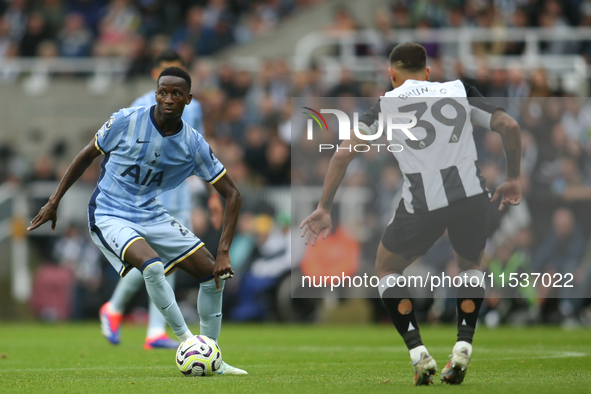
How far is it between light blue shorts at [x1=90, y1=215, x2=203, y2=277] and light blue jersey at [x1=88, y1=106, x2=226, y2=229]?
2.6 inches

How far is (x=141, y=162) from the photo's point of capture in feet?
21.6

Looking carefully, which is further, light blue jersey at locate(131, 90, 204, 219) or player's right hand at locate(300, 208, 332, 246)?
light blue jersey at locate(131, 90, 204, 219)

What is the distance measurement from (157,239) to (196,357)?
3.28 feet

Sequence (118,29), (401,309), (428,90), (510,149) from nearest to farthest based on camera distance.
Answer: (401,309), (428,90), (510,149), (118,29)

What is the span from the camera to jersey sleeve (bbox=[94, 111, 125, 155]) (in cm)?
658

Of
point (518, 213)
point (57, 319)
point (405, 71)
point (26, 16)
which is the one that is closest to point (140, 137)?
point (405, 71)

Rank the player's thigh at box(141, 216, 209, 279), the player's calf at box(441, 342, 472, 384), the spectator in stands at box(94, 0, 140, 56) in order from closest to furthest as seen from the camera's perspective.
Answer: the player's calf at box(441, 342, 472, 384) → the player's thigh at box(141, 216, 209, 279) → the spectator in stands at box(94, 0, 140, 56)

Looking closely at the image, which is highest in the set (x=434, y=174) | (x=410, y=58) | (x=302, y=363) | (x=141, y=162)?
(x=410, y=58)

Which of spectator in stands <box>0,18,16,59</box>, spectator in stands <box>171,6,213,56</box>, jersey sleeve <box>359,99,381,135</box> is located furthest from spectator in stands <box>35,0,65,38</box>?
jersey sleeve <box>359,99,381,135</box>

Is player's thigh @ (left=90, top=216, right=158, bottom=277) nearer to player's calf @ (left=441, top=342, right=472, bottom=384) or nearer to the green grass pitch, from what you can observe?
the green grass pitch

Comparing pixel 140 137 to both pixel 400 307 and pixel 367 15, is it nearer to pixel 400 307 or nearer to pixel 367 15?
pixel 400 307

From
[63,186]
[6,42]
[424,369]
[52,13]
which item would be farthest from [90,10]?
[424,369]

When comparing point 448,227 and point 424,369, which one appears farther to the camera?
point 448,227

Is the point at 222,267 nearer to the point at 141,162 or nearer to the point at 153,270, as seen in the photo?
the point at 153,270
